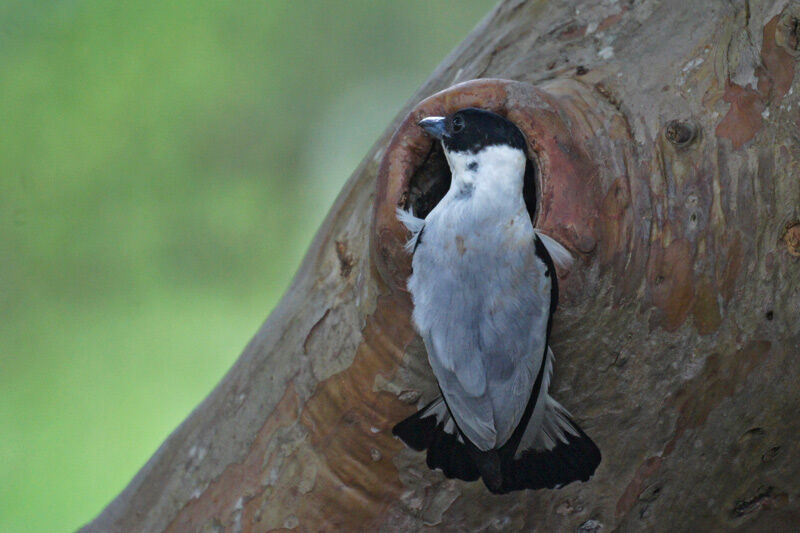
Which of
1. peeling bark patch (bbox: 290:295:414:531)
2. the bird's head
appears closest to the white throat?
the bird's head

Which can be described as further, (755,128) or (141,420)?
(141,420)

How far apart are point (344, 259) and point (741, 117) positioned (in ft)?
1.38

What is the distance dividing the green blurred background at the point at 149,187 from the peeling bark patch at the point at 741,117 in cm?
154

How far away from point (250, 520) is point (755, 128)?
2.06 feet

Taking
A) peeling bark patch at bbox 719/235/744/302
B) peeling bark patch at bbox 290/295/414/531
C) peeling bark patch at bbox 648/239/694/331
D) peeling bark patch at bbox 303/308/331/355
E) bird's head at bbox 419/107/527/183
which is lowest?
peeling bark patch at bbox 719/235/744/302

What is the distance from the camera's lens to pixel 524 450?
0.81m

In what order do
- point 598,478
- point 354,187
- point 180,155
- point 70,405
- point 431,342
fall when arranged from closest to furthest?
point 431,342 → point 598,478 → point 354,187 → point 70,405 → point 180,155

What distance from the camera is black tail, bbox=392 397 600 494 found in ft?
2.66

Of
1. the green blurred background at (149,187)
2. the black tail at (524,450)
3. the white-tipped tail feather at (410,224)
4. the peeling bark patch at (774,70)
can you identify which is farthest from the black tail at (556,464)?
the green blurred background at (149,187)

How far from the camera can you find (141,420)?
2.15 m

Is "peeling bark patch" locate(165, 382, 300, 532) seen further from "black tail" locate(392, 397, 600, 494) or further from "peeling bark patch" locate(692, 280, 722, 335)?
"peeling bark patch" locate(692, 280, 722, 335)

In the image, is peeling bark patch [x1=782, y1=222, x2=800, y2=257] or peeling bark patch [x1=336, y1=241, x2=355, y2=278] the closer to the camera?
peeling bark patch [x1=782, y1=222, x2=800, y2=257]

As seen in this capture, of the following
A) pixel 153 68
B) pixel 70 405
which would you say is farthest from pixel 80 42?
pixel 70 405

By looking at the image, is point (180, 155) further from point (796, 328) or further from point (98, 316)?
point (796, 328)
